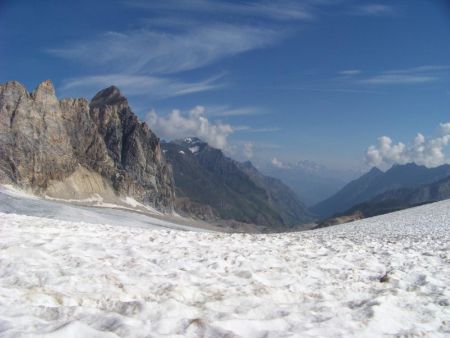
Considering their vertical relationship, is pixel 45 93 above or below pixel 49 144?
above

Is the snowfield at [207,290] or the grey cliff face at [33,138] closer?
the snowfield at [207,290]

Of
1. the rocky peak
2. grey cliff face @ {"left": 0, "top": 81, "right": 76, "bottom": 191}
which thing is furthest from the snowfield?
the rocky peak

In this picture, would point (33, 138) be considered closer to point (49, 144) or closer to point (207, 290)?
point (49, 144)

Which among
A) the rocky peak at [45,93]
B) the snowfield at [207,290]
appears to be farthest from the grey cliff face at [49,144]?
the snowfield at [207,290]

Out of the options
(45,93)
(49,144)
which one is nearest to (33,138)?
(49,144)

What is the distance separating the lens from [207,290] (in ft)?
32.8

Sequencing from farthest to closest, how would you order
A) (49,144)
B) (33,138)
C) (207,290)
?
(49,144), (33,138), (207,290)

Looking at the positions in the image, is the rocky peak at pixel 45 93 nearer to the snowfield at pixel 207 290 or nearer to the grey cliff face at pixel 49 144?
the grey cliff face at pixel 49 144

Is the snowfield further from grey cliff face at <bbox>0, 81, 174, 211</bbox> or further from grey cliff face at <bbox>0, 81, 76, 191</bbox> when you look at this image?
grey cliff face at <bbox>0, 81, 76, 191</bbox>

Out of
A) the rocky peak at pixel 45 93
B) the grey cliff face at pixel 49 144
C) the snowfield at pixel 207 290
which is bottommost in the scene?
the snowfield at pixel 207 290

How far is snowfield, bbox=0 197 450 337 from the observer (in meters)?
7.76

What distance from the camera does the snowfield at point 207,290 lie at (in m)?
7.76

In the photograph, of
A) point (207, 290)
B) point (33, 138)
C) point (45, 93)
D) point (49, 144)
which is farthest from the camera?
point (45, 93)

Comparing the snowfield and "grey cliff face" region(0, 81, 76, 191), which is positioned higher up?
"grey cliff face" region(0, 81, 76, 191)
